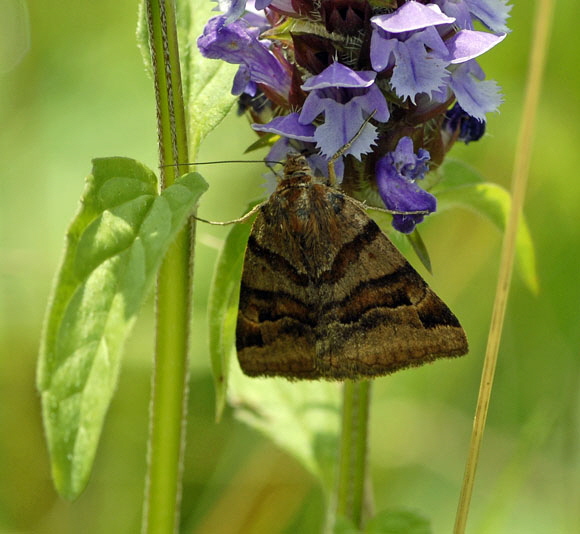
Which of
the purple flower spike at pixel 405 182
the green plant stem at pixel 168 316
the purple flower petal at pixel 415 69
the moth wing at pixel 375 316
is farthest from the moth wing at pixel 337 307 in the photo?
the purple flower petal at pixel 415 69

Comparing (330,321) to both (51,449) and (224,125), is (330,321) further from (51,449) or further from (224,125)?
(224,125)

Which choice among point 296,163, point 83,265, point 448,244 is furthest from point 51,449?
point 448,244

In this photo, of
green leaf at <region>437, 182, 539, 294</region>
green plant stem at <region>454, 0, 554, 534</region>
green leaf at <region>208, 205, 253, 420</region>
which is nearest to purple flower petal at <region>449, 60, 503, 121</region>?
green plant stem at <region>454, 0, 554, 534</region>

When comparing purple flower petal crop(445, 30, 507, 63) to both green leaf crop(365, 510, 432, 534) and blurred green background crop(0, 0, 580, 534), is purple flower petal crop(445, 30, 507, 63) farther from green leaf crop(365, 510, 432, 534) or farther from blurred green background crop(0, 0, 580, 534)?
blurred green background crop(0, 0, 580, 534)

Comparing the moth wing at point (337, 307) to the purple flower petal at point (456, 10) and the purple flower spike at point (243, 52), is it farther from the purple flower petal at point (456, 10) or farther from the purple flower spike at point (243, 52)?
the purple flower petal at point (456, 10)

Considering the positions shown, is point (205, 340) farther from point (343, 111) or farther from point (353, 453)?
point (343, 111)

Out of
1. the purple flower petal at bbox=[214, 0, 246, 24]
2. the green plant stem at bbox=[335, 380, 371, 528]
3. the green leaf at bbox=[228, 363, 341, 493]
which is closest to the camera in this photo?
the purple flower petal at bbox=[214, 0, 246, 24]
